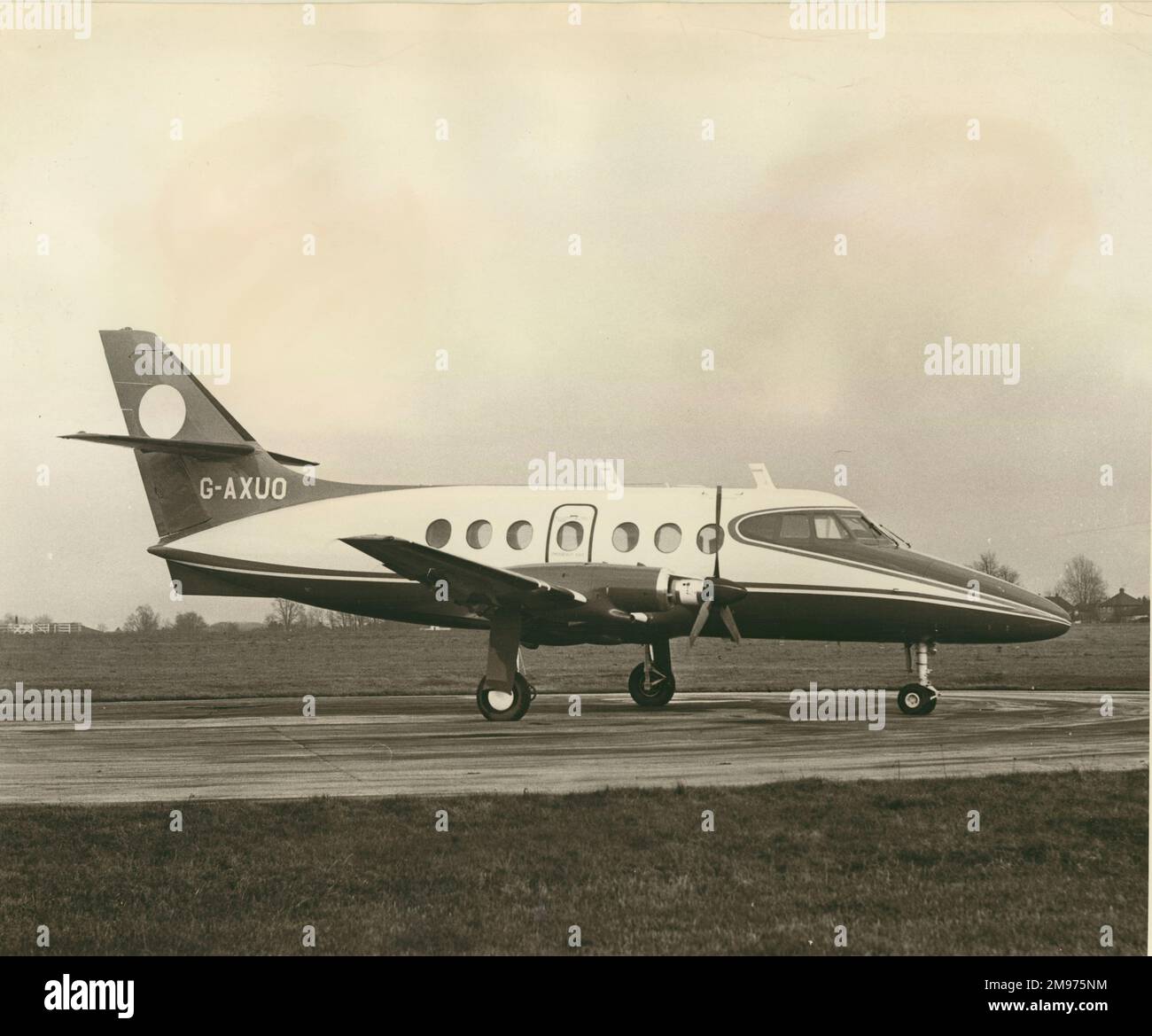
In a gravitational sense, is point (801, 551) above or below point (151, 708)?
above

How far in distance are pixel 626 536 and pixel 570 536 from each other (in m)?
0.90

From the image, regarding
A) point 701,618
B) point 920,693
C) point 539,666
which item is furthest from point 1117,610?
A: point 539,666

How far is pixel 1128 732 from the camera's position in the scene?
1498cm

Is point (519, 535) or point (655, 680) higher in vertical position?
point (519, 535)

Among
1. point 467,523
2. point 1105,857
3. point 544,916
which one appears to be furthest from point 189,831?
point 467,523

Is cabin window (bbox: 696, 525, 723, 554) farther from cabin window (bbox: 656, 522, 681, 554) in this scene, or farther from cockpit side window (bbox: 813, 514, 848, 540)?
cockpit side window (bbox: 813, 514, 848, 540)

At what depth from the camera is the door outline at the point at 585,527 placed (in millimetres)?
17609

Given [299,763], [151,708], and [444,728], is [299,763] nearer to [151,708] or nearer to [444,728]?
[444,728]

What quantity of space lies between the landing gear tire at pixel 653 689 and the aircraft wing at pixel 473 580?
3885 millimetres

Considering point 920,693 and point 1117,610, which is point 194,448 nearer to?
point 920,693

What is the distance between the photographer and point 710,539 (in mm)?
17516

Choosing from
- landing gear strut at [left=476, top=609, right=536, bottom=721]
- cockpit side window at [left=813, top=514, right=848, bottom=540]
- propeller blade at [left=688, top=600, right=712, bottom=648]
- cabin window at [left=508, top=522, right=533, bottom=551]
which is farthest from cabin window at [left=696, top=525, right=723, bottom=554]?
landing gear strut at [left=476, top=609, right=536, bottom=721]

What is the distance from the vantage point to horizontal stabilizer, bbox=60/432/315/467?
16781mm
